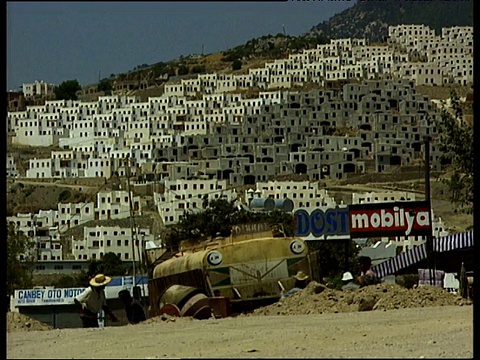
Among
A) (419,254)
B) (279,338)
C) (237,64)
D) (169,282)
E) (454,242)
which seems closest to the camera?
(279,338)

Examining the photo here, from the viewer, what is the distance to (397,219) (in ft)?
63.0

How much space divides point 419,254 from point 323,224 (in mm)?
2416

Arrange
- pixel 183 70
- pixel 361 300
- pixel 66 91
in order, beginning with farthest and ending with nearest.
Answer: pixel 66 91 < pixel 183 70 < pixel 361 300

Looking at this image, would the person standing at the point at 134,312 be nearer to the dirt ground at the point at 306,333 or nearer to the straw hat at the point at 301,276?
the dirt ground at the point at 306,333

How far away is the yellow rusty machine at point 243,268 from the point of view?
15938mm

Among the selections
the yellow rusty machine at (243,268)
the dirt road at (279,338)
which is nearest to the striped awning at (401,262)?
the yellow rusty machine at (243,268)

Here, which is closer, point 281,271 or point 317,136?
point 281,271

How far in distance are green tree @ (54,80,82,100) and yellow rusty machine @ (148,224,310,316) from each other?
416 feet

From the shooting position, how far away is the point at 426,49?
139250 mm

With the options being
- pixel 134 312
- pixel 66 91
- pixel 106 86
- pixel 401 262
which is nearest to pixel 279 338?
pixel 134 312

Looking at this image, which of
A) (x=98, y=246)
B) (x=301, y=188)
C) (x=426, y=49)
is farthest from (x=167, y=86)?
(x=98, y=246)

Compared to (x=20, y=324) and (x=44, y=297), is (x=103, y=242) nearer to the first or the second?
(x=44, y=297)
